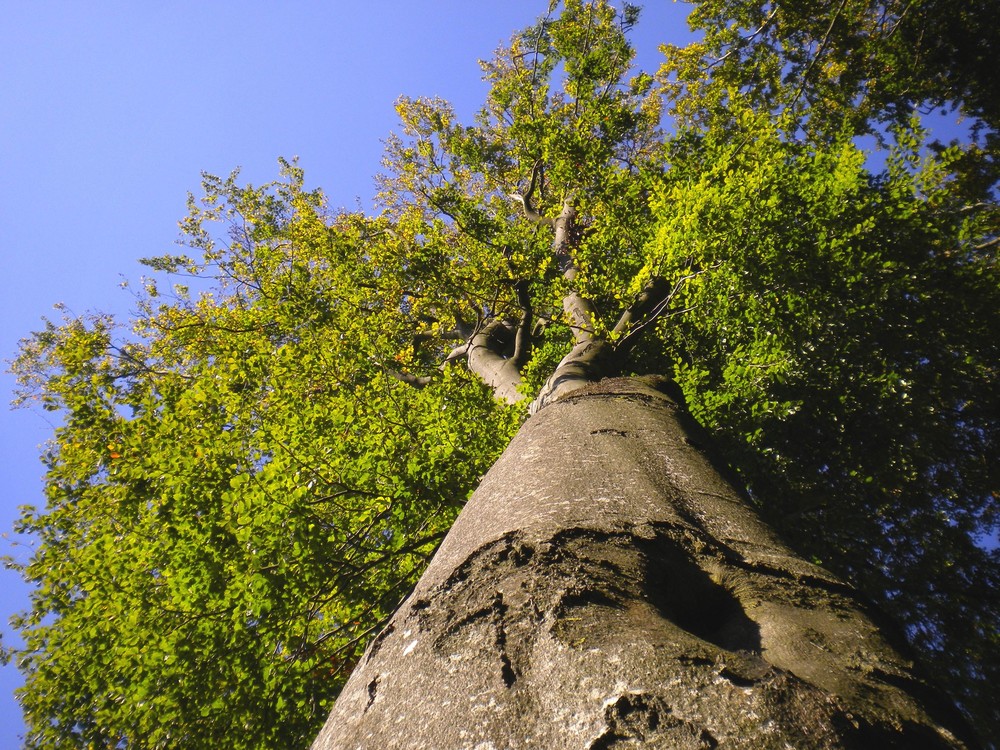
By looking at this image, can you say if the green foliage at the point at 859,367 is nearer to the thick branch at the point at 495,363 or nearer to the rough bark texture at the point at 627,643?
the thick branch at the point at 495,363

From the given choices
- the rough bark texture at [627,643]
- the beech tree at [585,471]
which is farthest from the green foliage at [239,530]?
the rough bark texture at [627,643]

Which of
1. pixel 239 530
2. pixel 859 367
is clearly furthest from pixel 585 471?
pixel 859 367

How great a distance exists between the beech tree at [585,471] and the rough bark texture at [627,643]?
0.01 metres

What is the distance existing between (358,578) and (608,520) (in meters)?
3.60

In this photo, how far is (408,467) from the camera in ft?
16.2

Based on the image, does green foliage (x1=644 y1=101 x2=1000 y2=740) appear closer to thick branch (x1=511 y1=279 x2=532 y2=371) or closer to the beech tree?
the beech tree

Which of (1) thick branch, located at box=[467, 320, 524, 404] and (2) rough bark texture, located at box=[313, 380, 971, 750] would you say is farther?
(1) thick branch, located at box=[467, 320, 524, 404]

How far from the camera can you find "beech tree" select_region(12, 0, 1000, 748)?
155cm

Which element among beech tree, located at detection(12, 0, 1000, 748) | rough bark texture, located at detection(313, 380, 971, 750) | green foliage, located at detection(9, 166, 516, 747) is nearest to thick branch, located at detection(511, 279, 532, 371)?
beech tree, located at detection(12, 0, 1000, 748)

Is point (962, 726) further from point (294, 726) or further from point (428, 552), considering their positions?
point (294, 726)

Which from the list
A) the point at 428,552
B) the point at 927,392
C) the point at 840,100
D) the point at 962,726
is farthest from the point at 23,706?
the point at 840,100

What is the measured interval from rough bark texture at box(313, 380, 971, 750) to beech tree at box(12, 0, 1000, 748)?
1 centimetres

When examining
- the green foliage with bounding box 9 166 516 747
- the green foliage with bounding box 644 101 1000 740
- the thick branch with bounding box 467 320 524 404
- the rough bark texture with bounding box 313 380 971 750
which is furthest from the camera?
the thick branch with bounding box 467 320 524 404

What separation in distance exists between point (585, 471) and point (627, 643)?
4.34 ft
